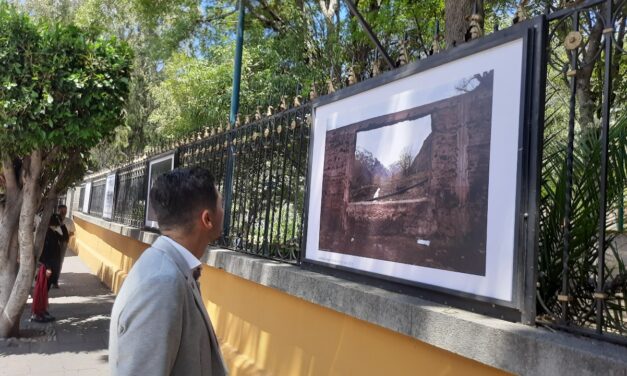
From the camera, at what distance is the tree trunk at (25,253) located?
680cm

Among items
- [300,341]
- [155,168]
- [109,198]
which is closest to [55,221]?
[109,198]

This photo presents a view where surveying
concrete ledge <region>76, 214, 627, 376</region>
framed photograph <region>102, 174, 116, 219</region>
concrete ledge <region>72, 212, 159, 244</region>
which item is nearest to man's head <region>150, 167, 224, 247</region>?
concrete ledge <region>76, 214, 627, 376</region>

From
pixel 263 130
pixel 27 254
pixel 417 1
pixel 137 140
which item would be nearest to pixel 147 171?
pixel 27 254

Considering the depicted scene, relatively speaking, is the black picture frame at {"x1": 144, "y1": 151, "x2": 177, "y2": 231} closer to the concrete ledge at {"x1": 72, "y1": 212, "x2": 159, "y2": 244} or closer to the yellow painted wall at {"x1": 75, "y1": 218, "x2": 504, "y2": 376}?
the concrete ledge at {"x1": 72, "y1": 212, "x2": 159, "y2": 244}

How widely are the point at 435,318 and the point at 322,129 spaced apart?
1.81 meters

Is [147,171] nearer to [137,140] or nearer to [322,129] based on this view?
[322,129]

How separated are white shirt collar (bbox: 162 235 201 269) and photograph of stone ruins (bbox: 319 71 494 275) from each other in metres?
1.30

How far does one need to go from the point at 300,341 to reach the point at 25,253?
15.5 feet

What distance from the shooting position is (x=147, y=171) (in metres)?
8.90

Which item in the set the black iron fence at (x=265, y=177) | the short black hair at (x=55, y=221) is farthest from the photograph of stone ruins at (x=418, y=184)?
the short black hair at (x=55, y=221)

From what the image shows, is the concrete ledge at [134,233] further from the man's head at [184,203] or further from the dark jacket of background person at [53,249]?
the man's head at [184,203]

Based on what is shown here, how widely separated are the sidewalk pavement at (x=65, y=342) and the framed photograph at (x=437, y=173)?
148 inches

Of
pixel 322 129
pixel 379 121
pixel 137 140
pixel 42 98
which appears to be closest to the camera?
pixel 379 121

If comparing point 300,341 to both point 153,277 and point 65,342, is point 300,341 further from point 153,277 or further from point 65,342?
point 65,342
